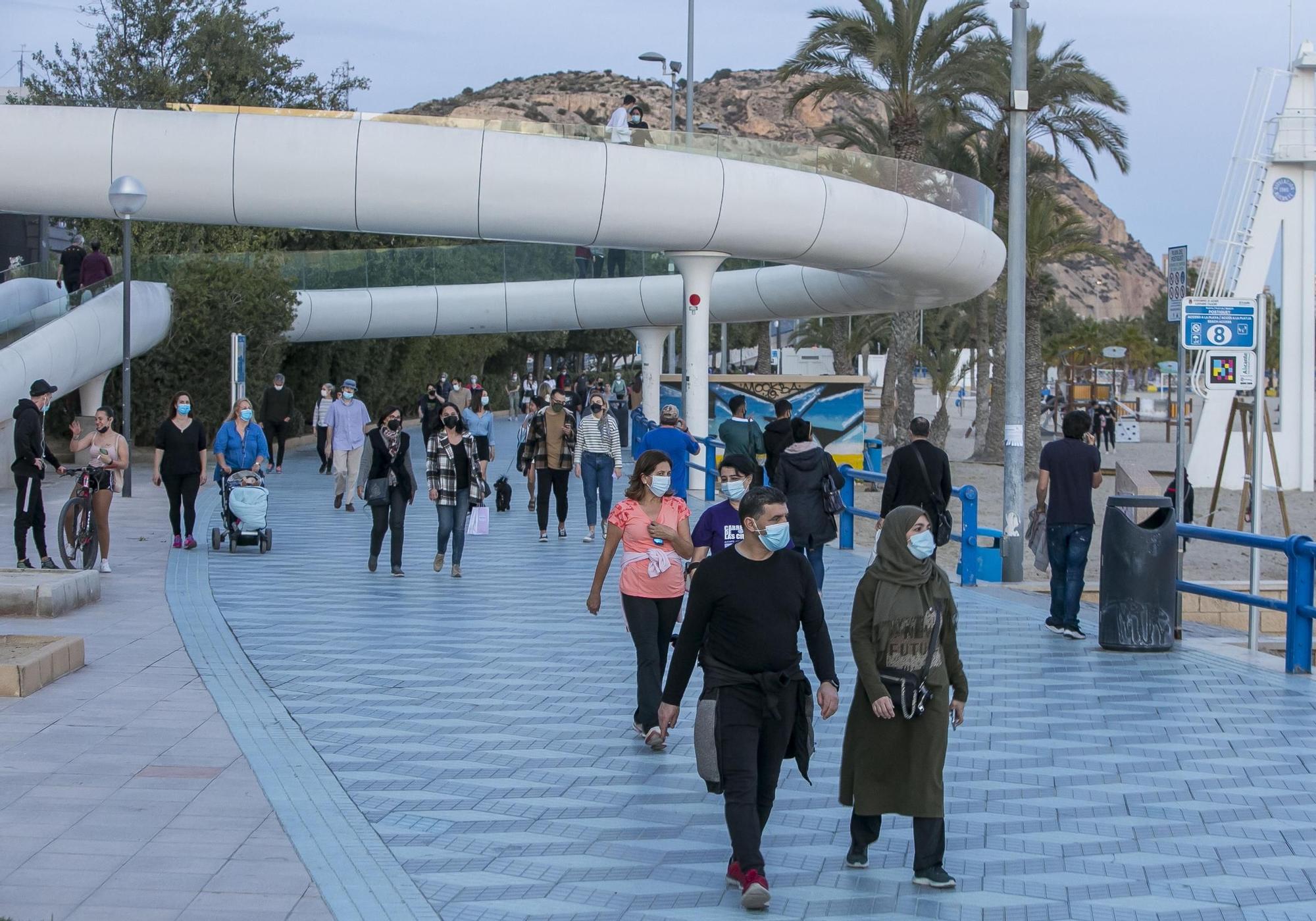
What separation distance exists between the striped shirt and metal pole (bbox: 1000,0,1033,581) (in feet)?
15.0

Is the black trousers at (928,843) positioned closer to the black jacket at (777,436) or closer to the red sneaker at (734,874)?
the red sneaker at (734,874)

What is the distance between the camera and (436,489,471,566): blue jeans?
14.7m

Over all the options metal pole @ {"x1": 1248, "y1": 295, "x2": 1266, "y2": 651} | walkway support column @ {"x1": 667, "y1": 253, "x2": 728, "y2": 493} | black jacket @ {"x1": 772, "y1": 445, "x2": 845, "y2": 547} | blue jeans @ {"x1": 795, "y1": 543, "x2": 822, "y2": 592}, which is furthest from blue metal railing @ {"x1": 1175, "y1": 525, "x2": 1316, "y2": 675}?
walkway support column @ {"x1": 667, "y1": 253, "x2": 728, "y2": 493}

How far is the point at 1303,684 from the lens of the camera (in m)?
10.0

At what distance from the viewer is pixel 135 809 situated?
254 inches

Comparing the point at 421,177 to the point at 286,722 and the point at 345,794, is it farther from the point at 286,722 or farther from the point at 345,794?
the point at 345,794

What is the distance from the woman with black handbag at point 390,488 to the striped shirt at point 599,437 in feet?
10.0

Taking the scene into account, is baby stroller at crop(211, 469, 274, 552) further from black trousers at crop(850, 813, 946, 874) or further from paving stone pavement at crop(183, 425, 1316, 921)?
black trousers at crop(850, 813, 946, 874)

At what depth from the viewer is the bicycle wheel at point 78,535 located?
1371 centimetres

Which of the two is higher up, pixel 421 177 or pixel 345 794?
pixel 421 177

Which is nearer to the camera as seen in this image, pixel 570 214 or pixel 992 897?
pixel 992 897

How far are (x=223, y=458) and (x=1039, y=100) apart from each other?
929 inches

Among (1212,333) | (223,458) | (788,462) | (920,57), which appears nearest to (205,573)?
(223,458)

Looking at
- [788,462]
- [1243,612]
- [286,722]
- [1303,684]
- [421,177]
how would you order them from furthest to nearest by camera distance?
1. [421,177]
2. [1243,612]
3. [788,462]
4. [1303,684]
5. [286,722]
